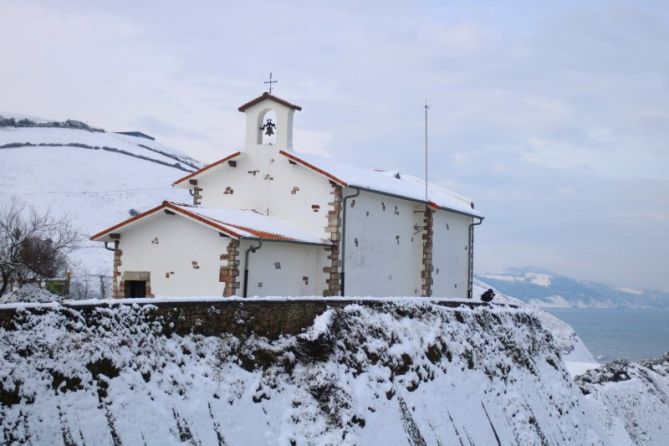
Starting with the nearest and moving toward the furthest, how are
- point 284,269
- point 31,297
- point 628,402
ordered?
point 31,297 → point 284,269 → point 628,402

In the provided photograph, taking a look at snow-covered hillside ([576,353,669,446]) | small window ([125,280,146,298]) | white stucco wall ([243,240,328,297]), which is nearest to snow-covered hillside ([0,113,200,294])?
small window ([125,280,146,298])

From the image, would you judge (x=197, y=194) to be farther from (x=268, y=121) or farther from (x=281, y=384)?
(x=281, y=384)

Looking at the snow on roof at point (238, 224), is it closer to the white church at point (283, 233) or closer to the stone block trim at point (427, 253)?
the white church at point (283, 233)

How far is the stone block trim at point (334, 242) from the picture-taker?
2875cm

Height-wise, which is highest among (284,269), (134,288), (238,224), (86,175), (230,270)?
(86,175)

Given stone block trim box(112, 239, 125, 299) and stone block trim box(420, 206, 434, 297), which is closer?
stone block trim box(112, 239, 125, 299)

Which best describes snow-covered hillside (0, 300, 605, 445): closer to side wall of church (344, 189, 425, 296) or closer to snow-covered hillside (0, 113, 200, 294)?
side wall of church (344, 189, 425, 296)

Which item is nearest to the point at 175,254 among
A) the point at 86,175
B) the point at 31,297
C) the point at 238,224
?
the point at 238,224

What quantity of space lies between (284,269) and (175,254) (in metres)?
4.19

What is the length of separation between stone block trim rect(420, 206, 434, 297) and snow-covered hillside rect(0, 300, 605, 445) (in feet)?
30.6

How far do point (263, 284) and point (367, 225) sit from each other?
6.71 meters

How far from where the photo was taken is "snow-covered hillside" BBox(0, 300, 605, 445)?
39.3ft

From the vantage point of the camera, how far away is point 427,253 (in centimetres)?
3512

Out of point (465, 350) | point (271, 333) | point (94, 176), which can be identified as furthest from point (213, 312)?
point (94, 176)
